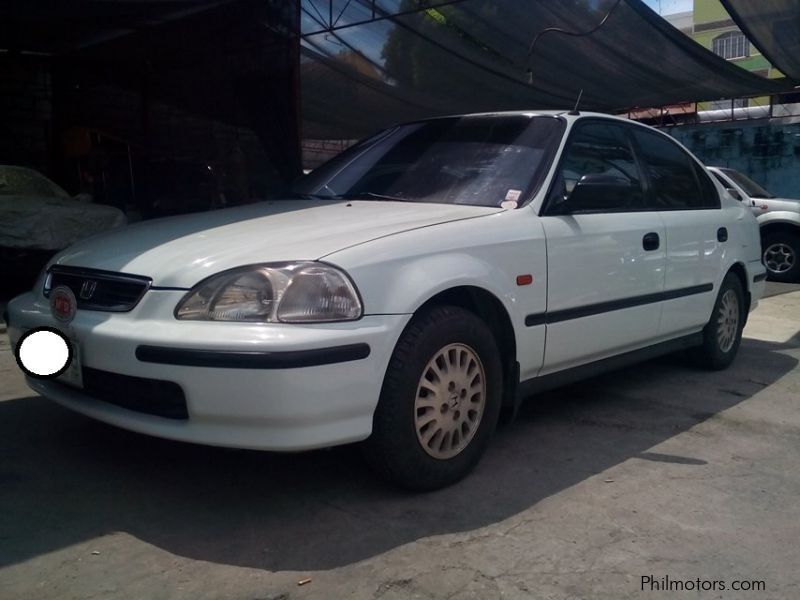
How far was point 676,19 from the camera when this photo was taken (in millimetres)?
38344

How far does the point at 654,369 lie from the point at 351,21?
6885 millimetres

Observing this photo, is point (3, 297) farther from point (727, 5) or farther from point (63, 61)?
point (727, 5)

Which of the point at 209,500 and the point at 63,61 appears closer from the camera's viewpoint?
the point at 209,500

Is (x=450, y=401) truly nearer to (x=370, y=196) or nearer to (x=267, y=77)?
(x=370, y=196)

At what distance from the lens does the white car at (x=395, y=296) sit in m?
2.73

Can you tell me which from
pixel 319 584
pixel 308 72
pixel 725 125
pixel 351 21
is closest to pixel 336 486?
pixel 319 584

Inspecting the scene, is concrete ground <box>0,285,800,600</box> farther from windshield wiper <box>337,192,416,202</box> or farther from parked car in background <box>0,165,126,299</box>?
parked car in background <box>0,165,126,299</box>

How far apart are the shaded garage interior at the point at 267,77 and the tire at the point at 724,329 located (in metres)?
4.63

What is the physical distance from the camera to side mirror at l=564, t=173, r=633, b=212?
12.3ft

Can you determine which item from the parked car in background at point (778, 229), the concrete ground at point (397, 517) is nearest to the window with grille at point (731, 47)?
the parked car in background at point (778, 229)

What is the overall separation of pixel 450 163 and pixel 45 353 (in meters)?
2.06

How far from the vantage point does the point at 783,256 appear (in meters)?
10.8

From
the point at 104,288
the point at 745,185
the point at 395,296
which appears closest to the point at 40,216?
the point at 104,288

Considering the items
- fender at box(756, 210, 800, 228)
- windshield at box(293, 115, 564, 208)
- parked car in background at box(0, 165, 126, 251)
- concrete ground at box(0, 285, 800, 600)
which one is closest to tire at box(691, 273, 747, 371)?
concrete ground at box(0, 285, 800, 600)
